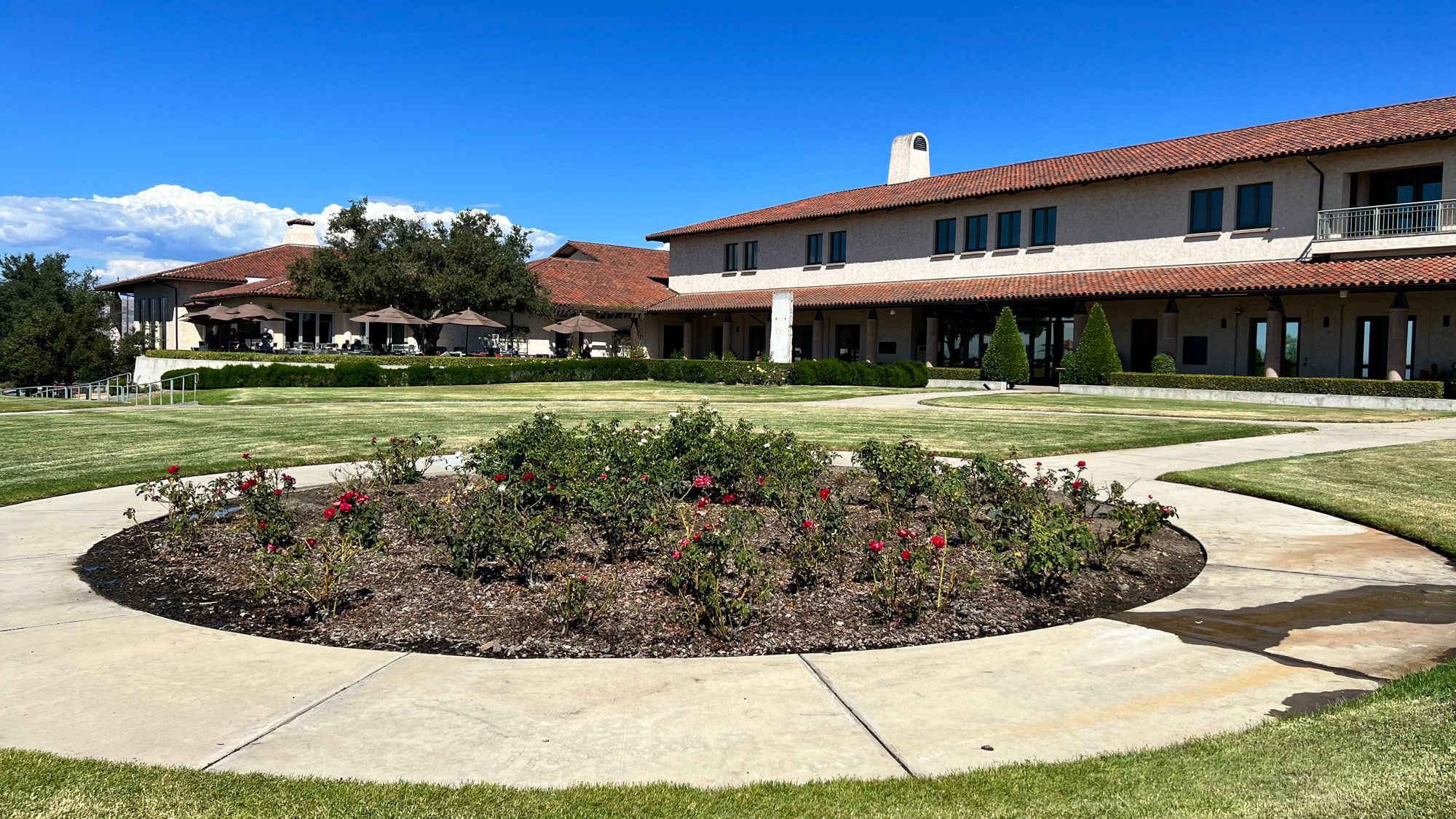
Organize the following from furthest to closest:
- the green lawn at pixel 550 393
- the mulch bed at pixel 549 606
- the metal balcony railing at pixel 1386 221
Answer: the metal balcony railing at pixel 1386 221 → the green lawn at pixel 550 393 → the mulch bed at pixel 549 606

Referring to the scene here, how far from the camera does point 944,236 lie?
40125 millimetres

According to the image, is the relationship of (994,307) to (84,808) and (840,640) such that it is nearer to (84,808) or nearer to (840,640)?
(840,640)

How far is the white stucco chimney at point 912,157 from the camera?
4572 cm

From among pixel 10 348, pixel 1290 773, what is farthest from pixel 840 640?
pixel 10 348

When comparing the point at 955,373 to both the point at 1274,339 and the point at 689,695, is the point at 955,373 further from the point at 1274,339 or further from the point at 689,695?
the point at 689,695

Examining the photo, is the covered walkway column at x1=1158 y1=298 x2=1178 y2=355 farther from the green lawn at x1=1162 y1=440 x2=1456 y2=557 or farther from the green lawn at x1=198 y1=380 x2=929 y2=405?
the green lawn at x1=1162 y1=440 x2=1456 y2=557

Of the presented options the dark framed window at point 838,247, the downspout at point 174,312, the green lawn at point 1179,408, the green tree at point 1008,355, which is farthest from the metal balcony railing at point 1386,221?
the downspout at point 174,312

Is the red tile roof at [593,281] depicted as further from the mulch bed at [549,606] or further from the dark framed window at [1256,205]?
the mulch bed at [549,606]

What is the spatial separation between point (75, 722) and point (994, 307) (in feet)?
118

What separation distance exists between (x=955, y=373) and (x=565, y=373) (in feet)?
49.6

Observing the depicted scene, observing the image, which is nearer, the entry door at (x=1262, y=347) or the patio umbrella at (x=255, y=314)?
the entry door at (x=1262, y=347)

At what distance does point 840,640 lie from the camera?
518 cm

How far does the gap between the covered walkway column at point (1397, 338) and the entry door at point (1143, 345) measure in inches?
289

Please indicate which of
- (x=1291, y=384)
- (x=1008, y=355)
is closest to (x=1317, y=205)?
(x=1291, y=384)
